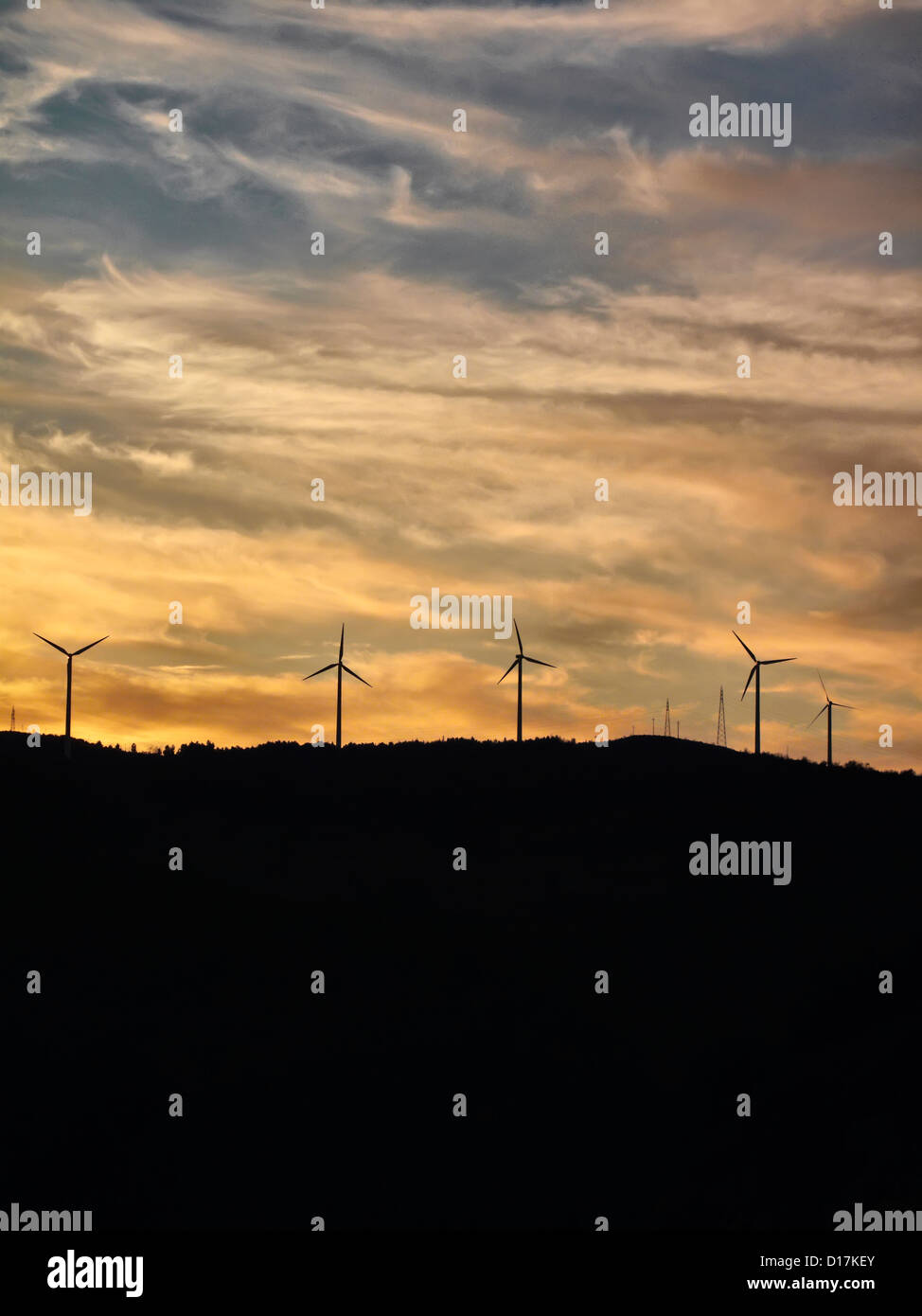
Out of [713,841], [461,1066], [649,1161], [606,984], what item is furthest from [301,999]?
[713,841]

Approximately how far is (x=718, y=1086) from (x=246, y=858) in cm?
3166

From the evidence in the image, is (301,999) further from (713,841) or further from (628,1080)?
(713,841)

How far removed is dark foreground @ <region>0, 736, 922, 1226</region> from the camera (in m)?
43.3

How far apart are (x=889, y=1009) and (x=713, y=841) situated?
80.8 ft

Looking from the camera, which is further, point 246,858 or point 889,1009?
point 246,858

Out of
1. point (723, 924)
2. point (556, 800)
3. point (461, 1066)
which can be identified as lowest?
point (461, 1066)

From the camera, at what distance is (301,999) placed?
55875mm

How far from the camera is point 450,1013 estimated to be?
5497 centimetres

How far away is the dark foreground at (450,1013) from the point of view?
43281 millimetres
